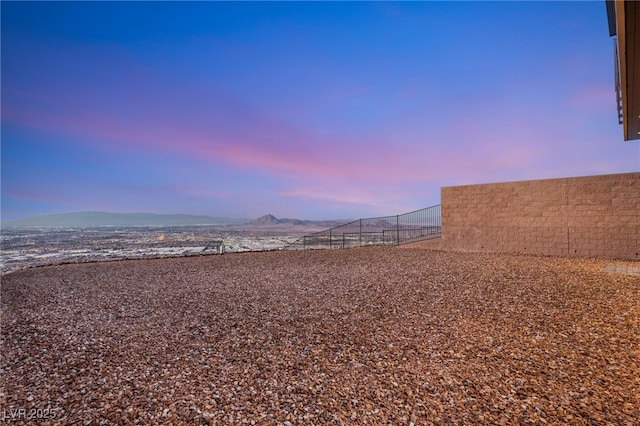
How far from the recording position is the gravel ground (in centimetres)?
269

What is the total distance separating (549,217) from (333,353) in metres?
12.8

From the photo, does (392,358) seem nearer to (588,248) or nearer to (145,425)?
(145,425)

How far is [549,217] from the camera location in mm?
12500

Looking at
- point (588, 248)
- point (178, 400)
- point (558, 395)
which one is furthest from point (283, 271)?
point (588, 248)

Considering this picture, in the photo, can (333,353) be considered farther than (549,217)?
No

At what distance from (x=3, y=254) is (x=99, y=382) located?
19.0 metres

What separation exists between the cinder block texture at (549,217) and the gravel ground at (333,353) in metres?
4.89

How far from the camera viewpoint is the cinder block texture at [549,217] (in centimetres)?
1106

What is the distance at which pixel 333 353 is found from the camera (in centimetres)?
380

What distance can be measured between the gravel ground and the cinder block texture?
16.0 ft

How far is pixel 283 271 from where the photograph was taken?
10.0 meters

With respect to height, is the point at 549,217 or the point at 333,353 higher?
the point at 549,217

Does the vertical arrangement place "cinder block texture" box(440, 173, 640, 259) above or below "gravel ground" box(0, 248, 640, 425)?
above

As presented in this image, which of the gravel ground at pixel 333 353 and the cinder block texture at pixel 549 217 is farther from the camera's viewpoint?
the cinder block texture at pixel 549 217
